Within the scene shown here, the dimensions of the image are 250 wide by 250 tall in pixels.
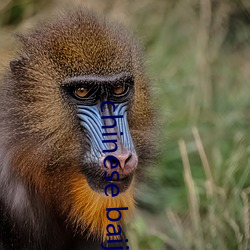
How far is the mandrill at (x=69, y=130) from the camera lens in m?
3.06

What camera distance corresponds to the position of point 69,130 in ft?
10.2

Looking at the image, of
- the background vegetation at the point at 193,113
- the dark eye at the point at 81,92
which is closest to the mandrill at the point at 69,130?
the dark eye at the point at 81,92

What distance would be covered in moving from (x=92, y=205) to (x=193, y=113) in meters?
2.35

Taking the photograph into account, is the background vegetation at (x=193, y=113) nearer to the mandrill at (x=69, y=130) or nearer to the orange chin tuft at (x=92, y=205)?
the mandrill at (x=69, y=130)

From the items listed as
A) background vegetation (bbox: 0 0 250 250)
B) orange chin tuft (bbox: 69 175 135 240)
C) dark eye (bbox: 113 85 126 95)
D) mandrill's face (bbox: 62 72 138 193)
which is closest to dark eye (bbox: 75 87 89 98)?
mandrill's face (bbox: 62 72 138 193)

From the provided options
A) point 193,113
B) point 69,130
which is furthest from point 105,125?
point 193,113

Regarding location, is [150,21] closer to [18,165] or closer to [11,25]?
[11,25]

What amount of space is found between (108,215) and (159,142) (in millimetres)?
439

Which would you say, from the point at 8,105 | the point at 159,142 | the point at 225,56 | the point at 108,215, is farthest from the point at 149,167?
the point at 225,56

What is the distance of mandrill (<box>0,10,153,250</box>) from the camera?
306 cm

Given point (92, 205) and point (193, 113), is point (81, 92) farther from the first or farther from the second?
point (193, 113)

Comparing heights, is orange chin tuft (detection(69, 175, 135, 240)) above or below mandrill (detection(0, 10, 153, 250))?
below

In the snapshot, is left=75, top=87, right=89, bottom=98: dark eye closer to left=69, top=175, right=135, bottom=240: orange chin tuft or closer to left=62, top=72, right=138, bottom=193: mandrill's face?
left=62, top=72, right=138, bottom=193: mandrill's face

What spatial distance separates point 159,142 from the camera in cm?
342
